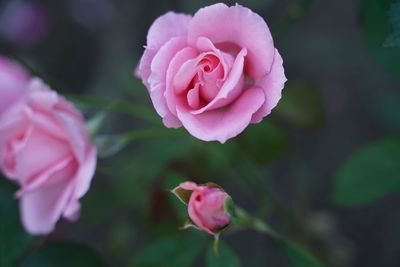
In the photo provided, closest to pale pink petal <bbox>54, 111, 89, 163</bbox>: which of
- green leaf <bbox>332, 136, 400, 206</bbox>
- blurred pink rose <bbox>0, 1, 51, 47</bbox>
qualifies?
green leaf <bbox>332, 136, 400, 206</bbox>

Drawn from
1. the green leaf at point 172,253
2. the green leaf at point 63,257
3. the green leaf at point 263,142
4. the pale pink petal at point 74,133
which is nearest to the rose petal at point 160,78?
the pale pink petal at point 74,133

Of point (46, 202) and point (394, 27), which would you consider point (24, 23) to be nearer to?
point (46, 202)

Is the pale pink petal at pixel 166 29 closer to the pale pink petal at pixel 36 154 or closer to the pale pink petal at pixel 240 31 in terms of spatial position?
the pale pink petal at pixel 240 31

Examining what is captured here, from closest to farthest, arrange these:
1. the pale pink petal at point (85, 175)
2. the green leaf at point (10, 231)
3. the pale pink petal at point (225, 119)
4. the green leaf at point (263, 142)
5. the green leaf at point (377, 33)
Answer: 1. the pale pink petal at point (225, 119)
2. the pale pink petal at point (85, 175)
3. the green leaf at point (377, 33)
4. the green leaf at point (10, 231)
5. the green leaf at point (263, 142)

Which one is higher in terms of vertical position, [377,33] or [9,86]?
[377,33]

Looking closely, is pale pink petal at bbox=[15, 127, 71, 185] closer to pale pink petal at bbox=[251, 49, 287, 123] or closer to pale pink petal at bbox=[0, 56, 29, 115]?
pale pink petal at bbox=[0, 56, 29, 115]

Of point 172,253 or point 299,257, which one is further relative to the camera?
point 172,253

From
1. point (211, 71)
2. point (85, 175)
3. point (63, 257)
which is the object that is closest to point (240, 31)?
point (211, 71)
